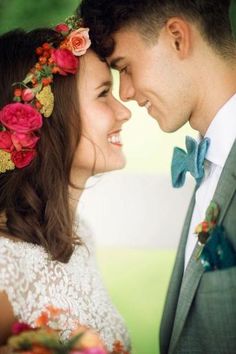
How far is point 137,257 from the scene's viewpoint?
21.0 feet

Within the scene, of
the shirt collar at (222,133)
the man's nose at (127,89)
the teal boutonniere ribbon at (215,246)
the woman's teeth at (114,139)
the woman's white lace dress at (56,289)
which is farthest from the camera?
the woman's teeth at (114,139)

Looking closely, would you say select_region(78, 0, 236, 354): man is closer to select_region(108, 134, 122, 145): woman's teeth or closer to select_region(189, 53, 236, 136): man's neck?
select_region(189, 53, 236, 136): man's neck

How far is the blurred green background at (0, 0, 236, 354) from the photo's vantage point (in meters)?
3.31

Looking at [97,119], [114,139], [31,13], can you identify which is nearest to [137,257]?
[31,13]

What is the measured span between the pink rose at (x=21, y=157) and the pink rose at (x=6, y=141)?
3cm

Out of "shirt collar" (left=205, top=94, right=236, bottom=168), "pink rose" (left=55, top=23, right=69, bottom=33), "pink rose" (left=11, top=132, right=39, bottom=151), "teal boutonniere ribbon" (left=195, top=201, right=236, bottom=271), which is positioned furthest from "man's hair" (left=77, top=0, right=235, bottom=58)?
"teal boutonniere ribbon" (left=195, top=201, right=236, bottom=271)

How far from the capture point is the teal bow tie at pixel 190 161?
2350mm

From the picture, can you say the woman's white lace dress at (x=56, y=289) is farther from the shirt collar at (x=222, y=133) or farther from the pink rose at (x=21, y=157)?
the shirt collar at (x=222, y=133)

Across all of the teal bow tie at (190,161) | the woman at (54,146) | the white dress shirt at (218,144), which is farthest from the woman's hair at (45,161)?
the white dress shirt at (218,144)

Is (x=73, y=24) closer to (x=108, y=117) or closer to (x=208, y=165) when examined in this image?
(x=108, y=117)

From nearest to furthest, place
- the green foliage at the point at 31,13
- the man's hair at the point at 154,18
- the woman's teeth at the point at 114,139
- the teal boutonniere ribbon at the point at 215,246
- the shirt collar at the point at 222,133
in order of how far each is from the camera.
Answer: the teal boutonniere ribbon at the point at 215,246 → the shirt collar at the point at 222,133 → the man's hair at the point at 154,18 → the woman's teeth at the point at 114,139 → the green foliage at the point at 31,13

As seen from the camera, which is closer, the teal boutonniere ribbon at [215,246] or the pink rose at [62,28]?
the teal boutonniere ribbon at [215,246]

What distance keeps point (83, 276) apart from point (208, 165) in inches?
26.9

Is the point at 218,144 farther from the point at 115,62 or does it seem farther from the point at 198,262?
the point at 115,62
